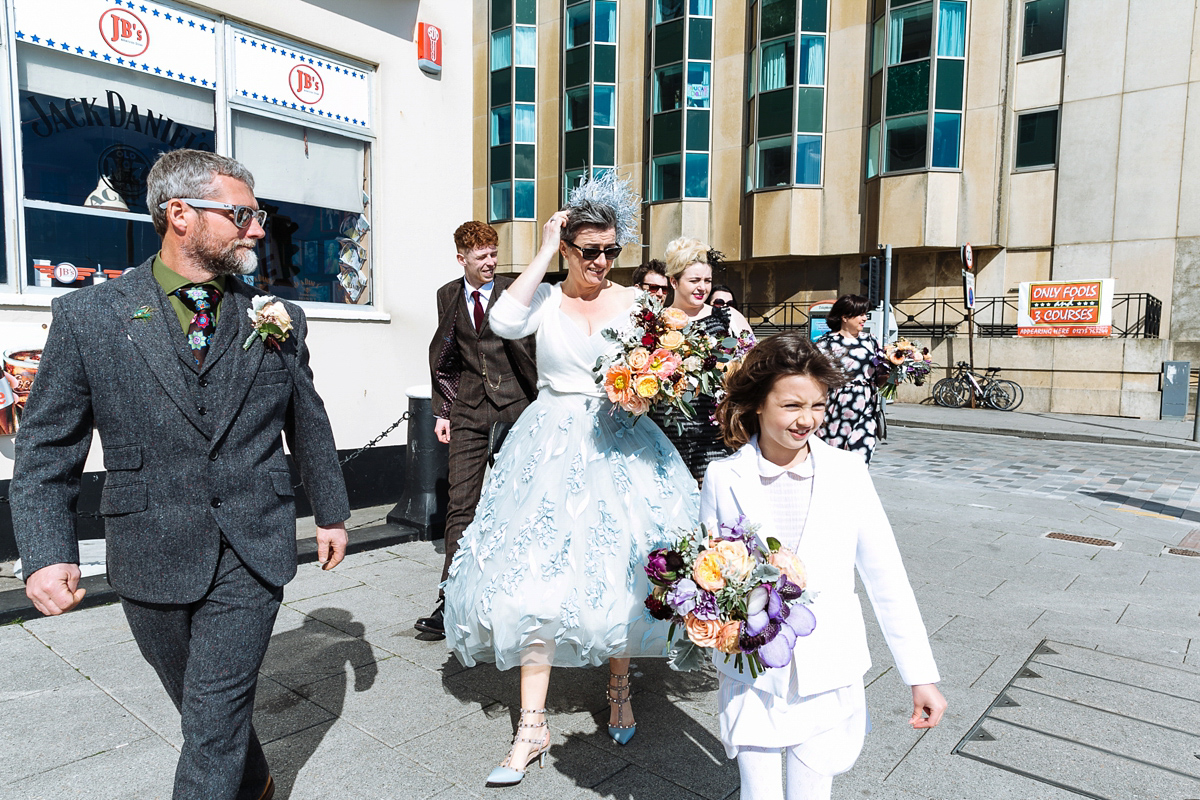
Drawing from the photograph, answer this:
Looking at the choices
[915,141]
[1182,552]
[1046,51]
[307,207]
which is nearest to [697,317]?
[307,207]

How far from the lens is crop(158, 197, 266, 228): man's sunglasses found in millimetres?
2182

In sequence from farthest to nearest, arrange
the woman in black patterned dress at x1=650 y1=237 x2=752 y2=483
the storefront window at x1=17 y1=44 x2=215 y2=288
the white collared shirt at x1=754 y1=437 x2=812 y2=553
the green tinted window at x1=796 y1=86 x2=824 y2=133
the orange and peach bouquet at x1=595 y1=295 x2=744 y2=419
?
the green tinted window at x1=796 y1=86 x2=824 y2=133 → the storefront window at x1=17 y1=44 x2=215 y2=288 → the woman in black patterned dress at x1=650 y1=237 x2=752 y2=483 → the orange and peach bouquet at x1=595 y1=295 x2=744 y2=419 → the white collared shirt at x1=754 y1=437 x2=812 y2=553

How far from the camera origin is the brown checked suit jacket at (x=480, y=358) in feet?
14.0

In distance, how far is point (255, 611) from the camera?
87.0 inches

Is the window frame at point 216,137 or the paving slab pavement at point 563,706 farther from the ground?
the window frame at point 216,137

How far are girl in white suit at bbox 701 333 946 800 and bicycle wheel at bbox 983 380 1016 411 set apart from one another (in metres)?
19.6

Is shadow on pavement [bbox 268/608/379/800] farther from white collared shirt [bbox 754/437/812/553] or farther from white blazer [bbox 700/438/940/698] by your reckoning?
white collared shirt [bbox 754/437/812/553]

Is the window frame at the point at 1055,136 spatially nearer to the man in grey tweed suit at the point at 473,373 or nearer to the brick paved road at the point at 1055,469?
the brick paved road at the point at 1055,469

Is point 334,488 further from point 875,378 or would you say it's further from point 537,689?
point 875,378

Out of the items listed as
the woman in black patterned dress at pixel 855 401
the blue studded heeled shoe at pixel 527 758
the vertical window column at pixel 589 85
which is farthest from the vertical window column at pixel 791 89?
the blue studded heeled shoe at pixel 527 758

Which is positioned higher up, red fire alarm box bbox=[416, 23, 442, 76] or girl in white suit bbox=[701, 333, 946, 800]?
red fire alarm box bbox=[416, 23, 442, 76]

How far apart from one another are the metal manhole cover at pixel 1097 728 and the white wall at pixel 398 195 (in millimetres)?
5364

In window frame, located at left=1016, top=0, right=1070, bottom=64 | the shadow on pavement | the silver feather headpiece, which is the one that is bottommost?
the shadow on pavement

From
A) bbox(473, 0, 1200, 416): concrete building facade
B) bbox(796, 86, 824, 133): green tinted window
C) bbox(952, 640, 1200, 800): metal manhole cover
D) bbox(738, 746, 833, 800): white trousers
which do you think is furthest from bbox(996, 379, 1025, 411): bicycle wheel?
bbox(738, 746, 833, 800): white trousers
